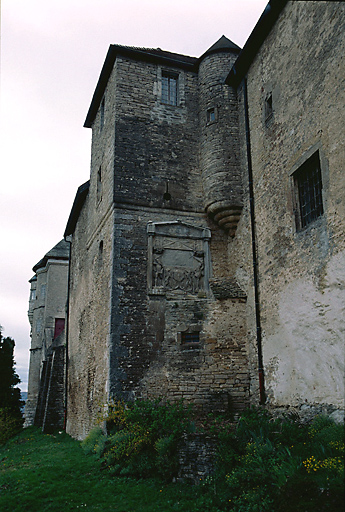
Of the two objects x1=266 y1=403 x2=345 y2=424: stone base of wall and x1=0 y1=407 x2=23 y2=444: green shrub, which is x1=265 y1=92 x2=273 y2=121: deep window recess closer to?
x1=266 y1=403 x2=345 y2=424: stone base of wall

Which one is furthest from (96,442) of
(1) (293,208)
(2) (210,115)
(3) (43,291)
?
(3) (43,291)

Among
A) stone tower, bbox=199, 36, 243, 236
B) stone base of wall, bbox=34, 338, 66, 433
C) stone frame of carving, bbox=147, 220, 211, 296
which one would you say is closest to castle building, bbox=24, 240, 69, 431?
stone base of wall, bbox=34, 338, 66, 433

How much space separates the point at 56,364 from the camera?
19766 mm

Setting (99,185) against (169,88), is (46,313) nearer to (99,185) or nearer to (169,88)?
(99,185)

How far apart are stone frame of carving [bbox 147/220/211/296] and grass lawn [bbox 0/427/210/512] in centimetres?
458

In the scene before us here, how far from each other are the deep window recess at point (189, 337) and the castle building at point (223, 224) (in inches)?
2.3

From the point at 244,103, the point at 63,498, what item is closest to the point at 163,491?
the point at 63,498

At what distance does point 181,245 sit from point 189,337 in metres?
2.51

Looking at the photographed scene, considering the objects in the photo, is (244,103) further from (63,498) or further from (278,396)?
(63,498)

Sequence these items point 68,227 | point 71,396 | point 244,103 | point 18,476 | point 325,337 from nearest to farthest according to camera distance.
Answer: point 325,337 → point 18,476 → point 244,103 → point 71,396 → point 68,227

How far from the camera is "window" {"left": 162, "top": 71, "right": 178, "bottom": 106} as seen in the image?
14.1 m

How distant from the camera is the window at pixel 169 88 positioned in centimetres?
1409

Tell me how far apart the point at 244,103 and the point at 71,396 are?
39.3ft

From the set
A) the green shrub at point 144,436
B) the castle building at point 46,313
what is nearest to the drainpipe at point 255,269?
the green shrub at point 144,436
